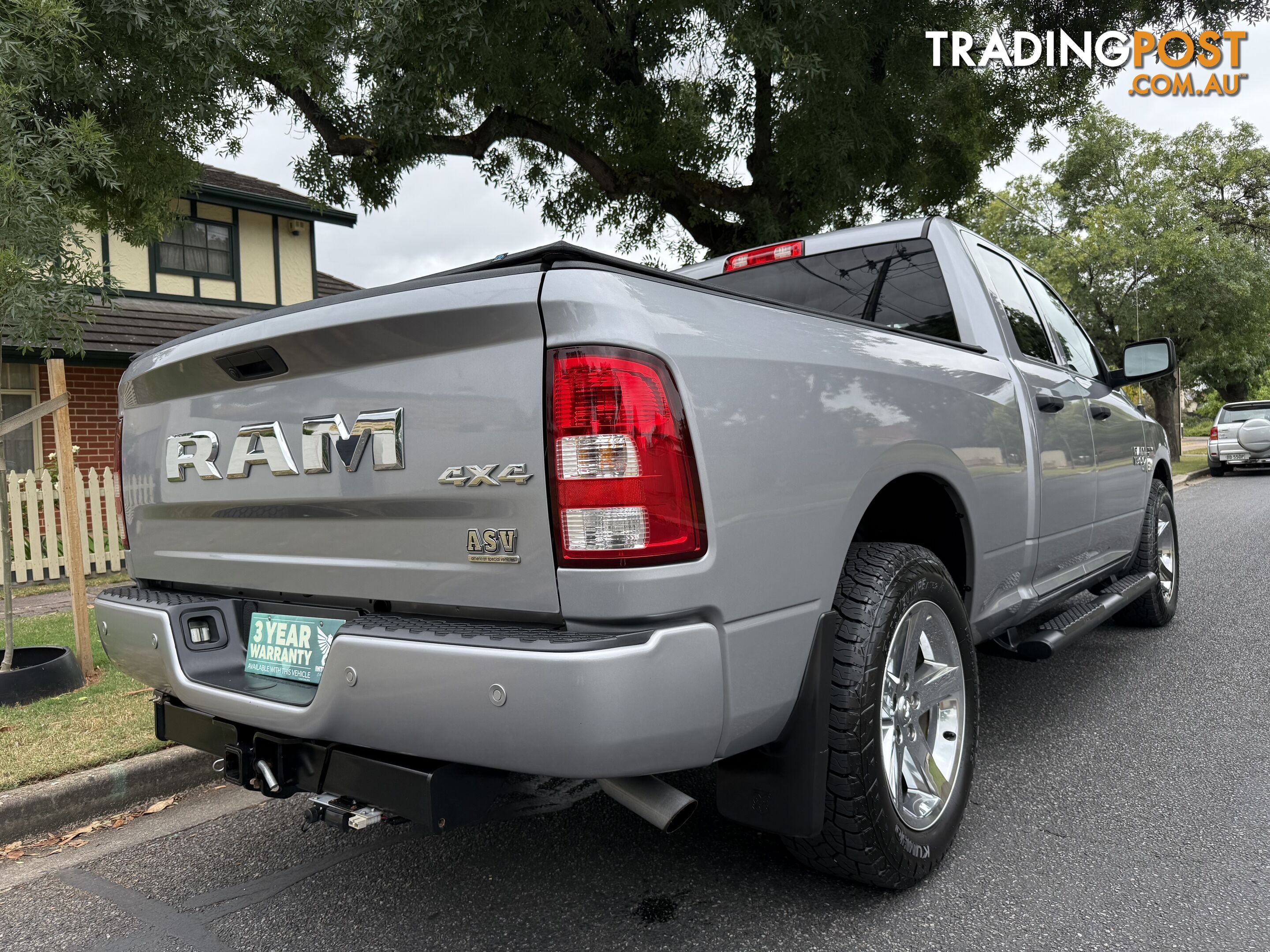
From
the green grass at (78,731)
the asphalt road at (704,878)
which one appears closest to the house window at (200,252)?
the green grass at (78,731)

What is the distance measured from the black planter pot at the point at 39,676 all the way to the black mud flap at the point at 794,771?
4.01 metres

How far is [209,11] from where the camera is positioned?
5469 mm

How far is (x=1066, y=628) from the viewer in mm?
3695

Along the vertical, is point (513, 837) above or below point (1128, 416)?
below

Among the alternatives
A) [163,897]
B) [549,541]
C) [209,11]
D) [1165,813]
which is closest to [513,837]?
[163,897]

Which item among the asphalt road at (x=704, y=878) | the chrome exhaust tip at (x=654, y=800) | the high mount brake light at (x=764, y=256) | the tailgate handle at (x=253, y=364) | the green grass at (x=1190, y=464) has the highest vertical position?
the high mount brake light at (x=764, y=256)

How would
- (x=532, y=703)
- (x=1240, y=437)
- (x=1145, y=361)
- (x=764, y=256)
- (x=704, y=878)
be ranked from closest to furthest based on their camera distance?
(x=532, y=703) < (x=704, y=878) < (x=764, y=256) < (x=1145, y=361) < (x=1240, y=437)

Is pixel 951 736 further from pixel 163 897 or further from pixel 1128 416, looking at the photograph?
pixel 1128 416

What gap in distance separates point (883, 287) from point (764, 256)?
57cm

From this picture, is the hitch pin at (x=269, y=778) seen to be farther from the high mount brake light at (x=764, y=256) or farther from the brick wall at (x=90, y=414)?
the brick wall at (x=90, y=414)

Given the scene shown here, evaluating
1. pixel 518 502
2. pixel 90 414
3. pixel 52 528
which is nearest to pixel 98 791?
pixel 518 502

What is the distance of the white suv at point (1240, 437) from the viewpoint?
19.9 m

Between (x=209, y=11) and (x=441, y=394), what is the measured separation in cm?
476

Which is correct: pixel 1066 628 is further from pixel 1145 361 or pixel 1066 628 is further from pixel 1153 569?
pixel 1153 569
